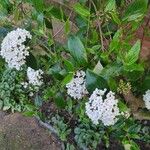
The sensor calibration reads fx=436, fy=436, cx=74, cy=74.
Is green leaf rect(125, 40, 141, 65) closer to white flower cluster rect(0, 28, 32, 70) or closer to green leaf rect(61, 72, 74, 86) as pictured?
green leaf rect(61, 72, 74, 86)

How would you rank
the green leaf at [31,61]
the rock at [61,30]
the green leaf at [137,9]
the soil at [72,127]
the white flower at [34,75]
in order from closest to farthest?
1. the green leaf at [137,9]
2. the green leaf at [31,61]
3. the white flower at [34,75]
4. the rock at [61,30]
5. the soil at [72,127]

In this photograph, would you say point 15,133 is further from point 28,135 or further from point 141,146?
point 141,146

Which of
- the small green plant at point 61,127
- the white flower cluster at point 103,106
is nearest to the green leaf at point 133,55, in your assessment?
the white flower cluster at point 103,106

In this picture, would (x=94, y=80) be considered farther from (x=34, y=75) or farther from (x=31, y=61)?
(x=34, y=75)

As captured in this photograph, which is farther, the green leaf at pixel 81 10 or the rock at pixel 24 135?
the rock at pixel 24 135

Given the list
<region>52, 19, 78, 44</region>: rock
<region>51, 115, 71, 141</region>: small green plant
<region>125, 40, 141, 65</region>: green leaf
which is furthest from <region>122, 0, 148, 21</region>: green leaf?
<region>51, 115, 71, 141</region>: small green plant

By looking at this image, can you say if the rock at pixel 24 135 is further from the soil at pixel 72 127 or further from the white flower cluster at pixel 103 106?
the white flower cluster at pixel 103 106

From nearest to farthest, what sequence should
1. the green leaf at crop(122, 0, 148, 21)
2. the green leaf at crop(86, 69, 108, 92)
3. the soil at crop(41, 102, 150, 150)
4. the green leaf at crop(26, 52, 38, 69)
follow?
the green leaf at crop(86, 69, 108, 92)
the green leaf at crop(122, 0, 148, 21)
the green leaf at crop(26, 52, 38, 69)
the soil at crop(41, 102, 150, 150)
